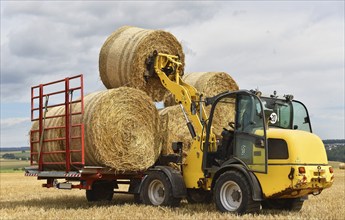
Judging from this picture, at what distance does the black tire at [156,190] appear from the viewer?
35.0 feet

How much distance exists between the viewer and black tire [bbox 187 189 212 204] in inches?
440

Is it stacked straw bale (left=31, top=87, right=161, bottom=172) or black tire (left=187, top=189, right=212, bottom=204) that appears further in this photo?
black tire (left=187, top=189, right=212, bottom=204)

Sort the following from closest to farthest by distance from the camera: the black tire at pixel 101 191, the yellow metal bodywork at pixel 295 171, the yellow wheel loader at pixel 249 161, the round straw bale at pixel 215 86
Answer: the yellow metal bodywork at pixel 295 171, the yellow wheel loader at pixel 249 161, the black tire at pixel 101 191, the round straw bale at pixel 215 86

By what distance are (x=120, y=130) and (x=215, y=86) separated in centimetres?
358

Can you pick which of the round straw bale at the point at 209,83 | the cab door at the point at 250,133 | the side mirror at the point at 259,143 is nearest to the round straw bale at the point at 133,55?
the round straw bale at the point at 209,83

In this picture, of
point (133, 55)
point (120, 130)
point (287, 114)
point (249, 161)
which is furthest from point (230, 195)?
point (133, 55)

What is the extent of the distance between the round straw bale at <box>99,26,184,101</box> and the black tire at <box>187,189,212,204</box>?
2.55m

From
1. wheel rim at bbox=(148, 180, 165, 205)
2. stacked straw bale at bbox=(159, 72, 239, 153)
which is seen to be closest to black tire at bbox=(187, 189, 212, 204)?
wheel rim at bbox=(148, 180, 165, 205)

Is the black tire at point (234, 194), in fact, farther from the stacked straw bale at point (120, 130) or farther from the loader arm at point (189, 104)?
the stacked straw bale at point (120, 130)

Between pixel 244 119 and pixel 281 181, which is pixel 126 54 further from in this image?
pixel 281 181

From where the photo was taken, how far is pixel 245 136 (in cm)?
959

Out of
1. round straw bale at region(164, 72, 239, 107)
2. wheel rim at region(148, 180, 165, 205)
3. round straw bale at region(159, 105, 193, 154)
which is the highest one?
round straw bale at region(164, 72, 239, 107)

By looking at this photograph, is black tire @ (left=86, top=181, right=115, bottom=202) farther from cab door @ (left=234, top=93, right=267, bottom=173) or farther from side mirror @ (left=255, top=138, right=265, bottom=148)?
side mirror @ (left=255, top=138, right=265, bottom=148)

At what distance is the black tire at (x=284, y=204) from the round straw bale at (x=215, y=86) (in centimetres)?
274
